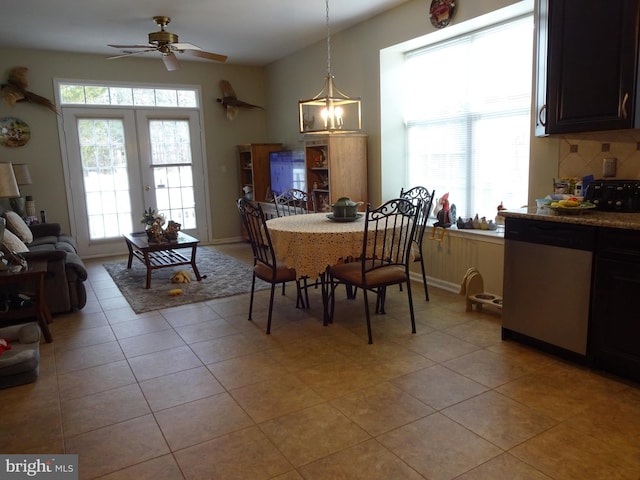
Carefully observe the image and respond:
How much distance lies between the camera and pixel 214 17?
481 cm

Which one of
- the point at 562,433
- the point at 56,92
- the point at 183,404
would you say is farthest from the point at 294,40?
the point at 562,433

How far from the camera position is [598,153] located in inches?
124

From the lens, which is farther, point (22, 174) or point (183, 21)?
point (22, 174)

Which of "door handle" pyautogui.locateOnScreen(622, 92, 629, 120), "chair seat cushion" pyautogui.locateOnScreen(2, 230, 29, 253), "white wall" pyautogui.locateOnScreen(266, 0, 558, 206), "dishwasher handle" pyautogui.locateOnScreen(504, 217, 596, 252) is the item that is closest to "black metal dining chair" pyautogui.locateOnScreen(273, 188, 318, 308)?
"white wall" pyautogui.locateOnScreen(266, 0, 558, 206)

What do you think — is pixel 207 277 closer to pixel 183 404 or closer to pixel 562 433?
pixel 183 404

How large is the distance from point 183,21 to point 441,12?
2639 mm

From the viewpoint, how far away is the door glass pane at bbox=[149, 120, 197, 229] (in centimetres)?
677

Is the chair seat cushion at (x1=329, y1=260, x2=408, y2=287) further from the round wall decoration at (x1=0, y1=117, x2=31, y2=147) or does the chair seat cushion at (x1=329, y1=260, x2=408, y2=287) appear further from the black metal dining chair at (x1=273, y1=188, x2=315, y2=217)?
the round wall decoration at (x1=0, y1=117, x2=31, y2=147)

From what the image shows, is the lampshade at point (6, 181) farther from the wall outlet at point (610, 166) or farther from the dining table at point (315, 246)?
the wall outlet at point (610, 166)

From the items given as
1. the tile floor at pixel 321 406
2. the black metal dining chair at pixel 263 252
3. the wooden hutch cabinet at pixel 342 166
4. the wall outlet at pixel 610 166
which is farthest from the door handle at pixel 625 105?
the wooden hutch cabinet at pixel 342 166

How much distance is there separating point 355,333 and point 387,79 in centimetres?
287

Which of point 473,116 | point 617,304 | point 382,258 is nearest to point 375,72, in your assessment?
point 473,116

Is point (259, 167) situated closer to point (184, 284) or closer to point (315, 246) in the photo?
point (184, 284)
